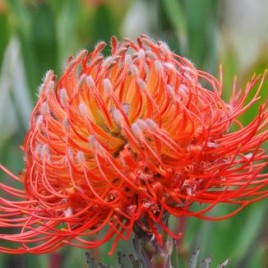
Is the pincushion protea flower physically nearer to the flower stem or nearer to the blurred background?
the flower stem

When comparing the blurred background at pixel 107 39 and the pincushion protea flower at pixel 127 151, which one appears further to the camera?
the blurred background at pixel 107 39

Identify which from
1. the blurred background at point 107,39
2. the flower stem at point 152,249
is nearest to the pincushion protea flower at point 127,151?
the flower stem at point 152,249

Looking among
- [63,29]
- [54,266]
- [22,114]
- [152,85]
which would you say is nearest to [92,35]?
[63,29]

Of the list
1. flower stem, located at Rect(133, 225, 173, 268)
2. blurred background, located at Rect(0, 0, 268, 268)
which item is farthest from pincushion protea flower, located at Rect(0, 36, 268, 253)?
blurred background, located at Rect(0, 0, 268, 268)

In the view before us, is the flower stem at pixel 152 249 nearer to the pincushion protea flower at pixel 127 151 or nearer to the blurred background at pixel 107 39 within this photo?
the pincushion protea flower at pixel 127 151

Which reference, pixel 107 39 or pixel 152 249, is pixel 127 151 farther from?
pixel 107 39

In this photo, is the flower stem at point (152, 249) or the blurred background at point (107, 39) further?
the blurred background at point (107, 39)

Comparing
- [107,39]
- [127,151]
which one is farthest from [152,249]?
[107,39]

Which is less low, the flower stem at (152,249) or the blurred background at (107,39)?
the blurred background at (107,39)

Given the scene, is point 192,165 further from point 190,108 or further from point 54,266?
point 54,266
